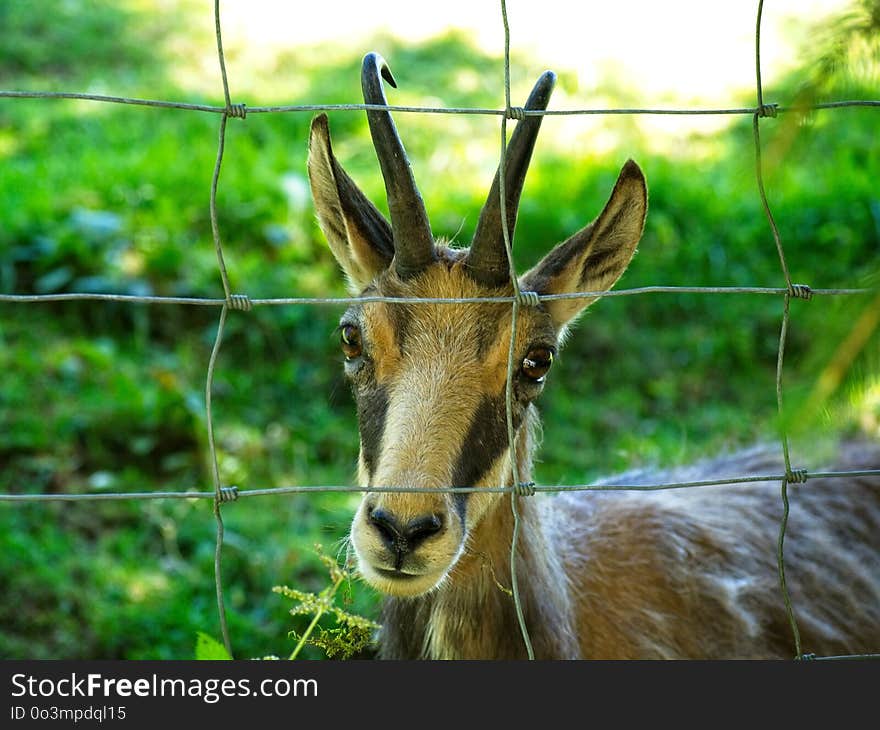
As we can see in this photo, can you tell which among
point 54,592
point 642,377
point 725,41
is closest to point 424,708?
point 54,592

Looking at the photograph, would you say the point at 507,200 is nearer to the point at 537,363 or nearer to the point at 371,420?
the point at 537,363

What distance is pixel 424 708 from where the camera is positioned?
297 cm

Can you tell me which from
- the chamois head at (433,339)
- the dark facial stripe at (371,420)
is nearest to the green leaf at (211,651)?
the chamois head at (433,339)

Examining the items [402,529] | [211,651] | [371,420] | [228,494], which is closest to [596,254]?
[371,420]

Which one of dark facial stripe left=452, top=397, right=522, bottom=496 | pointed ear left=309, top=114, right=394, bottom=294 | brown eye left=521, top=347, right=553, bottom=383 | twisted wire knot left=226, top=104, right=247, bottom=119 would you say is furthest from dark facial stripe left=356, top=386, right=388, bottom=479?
twisted wire knot left=226, top=104, right=247, bottom=119

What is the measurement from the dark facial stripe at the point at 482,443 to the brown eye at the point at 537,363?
0.41 ft

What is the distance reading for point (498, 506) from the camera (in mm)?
4027

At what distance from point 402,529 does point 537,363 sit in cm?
91

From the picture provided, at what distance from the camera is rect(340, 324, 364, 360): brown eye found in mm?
3918

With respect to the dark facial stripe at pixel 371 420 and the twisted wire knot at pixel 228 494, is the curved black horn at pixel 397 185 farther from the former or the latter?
the twisted wire knot at pixel 228 494

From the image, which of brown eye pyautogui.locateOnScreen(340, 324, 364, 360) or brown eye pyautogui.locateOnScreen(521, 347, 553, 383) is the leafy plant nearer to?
brown eye pyautogui.locateOnScreen(340, 324, 364, 360)

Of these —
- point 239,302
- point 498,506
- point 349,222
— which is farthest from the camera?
point 349,222

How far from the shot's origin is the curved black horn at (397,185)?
365 cm

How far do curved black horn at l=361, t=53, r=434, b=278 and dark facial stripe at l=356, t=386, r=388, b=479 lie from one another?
50 cm
